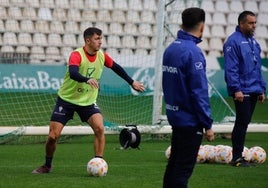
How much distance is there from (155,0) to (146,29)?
2.37 meters

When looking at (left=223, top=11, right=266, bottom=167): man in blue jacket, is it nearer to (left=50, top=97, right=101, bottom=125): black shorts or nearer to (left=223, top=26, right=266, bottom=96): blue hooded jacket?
(left=223, top=26, right=266, bottom=96): blue hooded jacket

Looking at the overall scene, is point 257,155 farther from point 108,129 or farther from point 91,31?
point 108,129

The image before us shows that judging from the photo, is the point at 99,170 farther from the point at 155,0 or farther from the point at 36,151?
the point at 155,0

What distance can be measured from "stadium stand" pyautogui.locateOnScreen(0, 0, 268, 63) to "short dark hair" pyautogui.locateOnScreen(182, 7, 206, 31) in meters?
9.40

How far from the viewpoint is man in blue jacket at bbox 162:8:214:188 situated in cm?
768

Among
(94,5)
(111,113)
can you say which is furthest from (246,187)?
(94,5)

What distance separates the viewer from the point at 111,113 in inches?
700

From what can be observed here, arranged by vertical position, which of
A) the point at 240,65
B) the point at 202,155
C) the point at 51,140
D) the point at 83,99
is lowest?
the point at 202,155

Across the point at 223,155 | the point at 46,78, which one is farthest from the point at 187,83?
the point at 46,78

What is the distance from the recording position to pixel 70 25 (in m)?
20.5

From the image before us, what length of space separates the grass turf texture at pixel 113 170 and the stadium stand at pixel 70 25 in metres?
3.97

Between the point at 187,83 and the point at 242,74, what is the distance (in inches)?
158

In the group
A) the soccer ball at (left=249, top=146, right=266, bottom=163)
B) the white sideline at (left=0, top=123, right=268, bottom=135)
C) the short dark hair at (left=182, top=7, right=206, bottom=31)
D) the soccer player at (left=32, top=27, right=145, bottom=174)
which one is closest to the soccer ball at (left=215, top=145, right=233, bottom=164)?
the soccer ball at (left=249, top=146, right=266, bottom=163)

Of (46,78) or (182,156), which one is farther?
(46,78)
